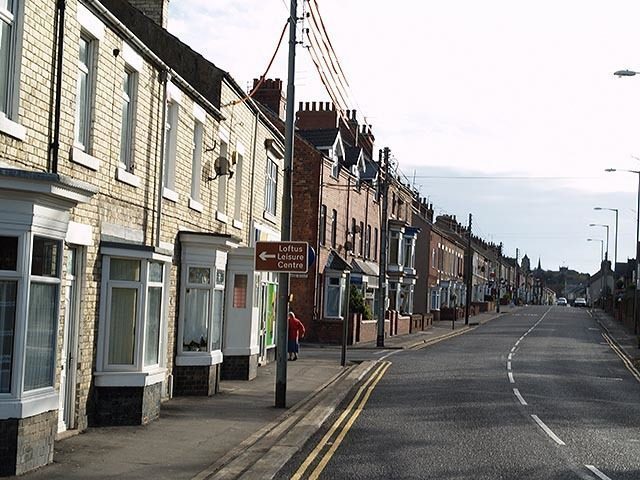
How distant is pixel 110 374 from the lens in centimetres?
1481

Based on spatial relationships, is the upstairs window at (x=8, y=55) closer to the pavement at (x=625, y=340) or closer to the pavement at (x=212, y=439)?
the pavement at (x=212, y=439)

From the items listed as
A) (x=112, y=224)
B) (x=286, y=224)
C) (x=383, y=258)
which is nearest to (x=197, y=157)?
(x=286, y=224)

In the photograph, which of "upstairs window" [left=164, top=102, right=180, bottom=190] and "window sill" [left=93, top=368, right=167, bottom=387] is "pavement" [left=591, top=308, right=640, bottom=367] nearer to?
"upstairs window" [left=164, top=102, right=180, bottom=190]

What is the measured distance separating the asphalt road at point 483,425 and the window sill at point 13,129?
5.25 m

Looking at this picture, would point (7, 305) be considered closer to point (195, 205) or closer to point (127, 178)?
point (127, 178)

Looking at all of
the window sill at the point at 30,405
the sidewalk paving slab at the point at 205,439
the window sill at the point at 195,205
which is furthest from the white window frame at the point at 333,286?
the window sill at the point at 30,405

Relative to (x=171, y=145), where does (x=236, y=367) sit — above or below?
below

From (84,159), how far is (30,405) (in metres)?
4.17

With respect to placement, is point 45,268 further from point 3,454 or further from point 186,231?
point 186,231

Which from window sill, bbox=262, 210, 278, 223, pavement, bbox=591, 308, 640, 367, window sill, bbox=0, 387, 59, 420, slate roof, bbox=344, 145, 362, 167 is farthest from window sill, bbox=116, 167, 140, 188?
slate roof, bbox=344, 145, 362, 167

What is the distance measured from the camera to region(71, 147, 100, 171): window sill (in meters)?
13.2

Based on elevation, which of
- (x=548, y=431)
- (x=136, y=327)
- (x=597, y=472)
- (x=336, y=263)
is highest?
(x=336, y=263)

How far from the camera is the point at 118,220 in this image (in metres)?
15.3

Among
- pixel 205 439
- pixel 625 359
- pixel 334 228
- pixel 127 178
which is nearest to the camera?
pixel 205 439
